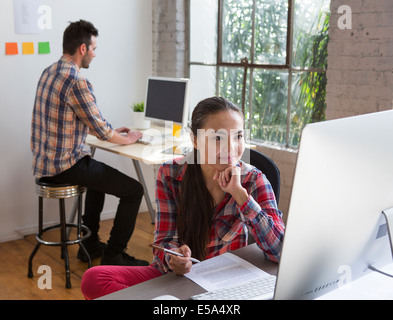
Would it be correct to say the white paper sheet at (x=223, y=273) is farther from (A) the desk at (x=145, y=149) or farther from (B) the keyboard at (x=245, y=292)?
(A) the desk at (x=145, y=149)

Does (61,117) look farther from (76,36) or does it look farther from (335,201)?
(335,201)

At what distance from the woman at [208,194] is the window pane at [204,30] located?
230 centimetres

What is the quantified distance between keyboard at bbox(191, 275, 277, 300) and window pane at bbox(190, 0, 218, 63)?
278cm

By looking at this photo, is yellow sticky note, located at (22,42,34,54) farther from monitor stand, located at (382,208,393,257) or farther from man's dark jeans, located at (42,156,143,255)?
monitor stand, located at (382,208,393,257)

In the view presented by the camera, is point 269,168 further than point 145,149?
No

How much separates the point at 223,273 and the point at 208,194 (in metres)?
0.36

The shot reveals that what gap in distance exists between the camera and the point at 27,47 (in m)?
3.42

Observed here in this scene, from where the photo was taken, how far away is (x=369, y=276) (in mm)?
1232

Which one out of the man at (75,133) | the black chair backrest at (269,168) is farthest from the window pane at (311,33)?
the black chair backrest at (269,168)

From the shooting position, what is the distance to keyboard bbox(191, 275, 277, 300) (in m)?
1.12

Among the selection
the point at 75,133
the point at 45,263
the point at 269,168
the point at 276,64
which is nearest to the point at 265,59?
the point at 276,64

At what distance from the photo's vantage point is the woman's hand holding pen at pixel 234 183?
4.60 ft

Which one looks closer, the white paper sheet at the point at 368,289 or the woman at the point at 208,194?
the white paper sheet at the point at 368,289
